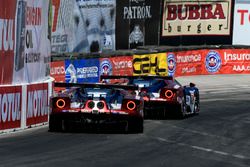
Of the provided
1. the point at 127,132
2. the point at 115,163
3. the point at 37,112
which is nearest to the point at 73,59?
the point at 37,112

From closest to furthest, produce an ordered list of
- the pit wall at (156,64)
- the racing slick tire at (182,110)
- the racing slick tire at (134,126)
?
the racing slick tire at (134,126), the racing slick tire at (182,110), the pit wall at (156,64)

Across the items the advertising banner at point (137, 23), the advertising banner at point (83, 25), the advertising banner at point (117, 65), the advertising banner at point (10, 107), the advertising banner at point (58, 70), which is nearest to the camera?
Result: the advertising banner at point (10, 107)

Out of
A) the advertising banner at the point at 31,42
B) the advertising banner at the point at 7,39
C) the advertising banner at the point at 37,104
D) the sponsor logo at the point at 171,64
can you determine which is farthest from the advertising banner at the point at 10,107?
the sponsor logo at the point at 171,64

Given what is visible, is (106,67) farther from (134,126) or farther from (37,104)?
(134,126)

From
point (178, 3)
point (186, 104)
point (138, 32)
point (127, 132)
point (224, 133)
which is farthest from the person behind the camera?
point (178, 3)

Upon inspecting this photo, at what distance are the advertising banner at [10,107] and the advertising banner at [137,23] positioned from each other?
61.5ft

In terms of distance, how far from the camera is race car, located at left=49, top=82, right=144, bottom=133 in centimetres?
1403

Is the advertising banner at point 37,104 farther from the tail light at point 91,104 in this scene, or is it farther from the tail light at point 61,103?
the tail light at point 91,104

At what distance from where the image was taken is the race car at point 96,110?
14.0 metres

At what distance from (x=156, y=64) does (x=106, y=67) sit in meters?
4.69

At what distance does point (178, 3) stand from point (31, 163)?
30.3 m

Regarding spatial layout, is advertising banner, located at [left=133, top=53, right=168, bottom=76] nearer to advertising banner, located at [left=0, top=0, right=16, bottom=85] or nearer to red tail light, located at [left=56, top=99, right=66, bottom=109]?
advertising banner, located at [left=0, top=0, right=16, bottom=85]

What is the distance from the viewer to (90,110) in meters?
14.0

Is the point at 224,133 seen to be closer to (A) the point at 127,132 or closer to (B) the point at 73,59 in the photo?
(A) the point at 127,132
